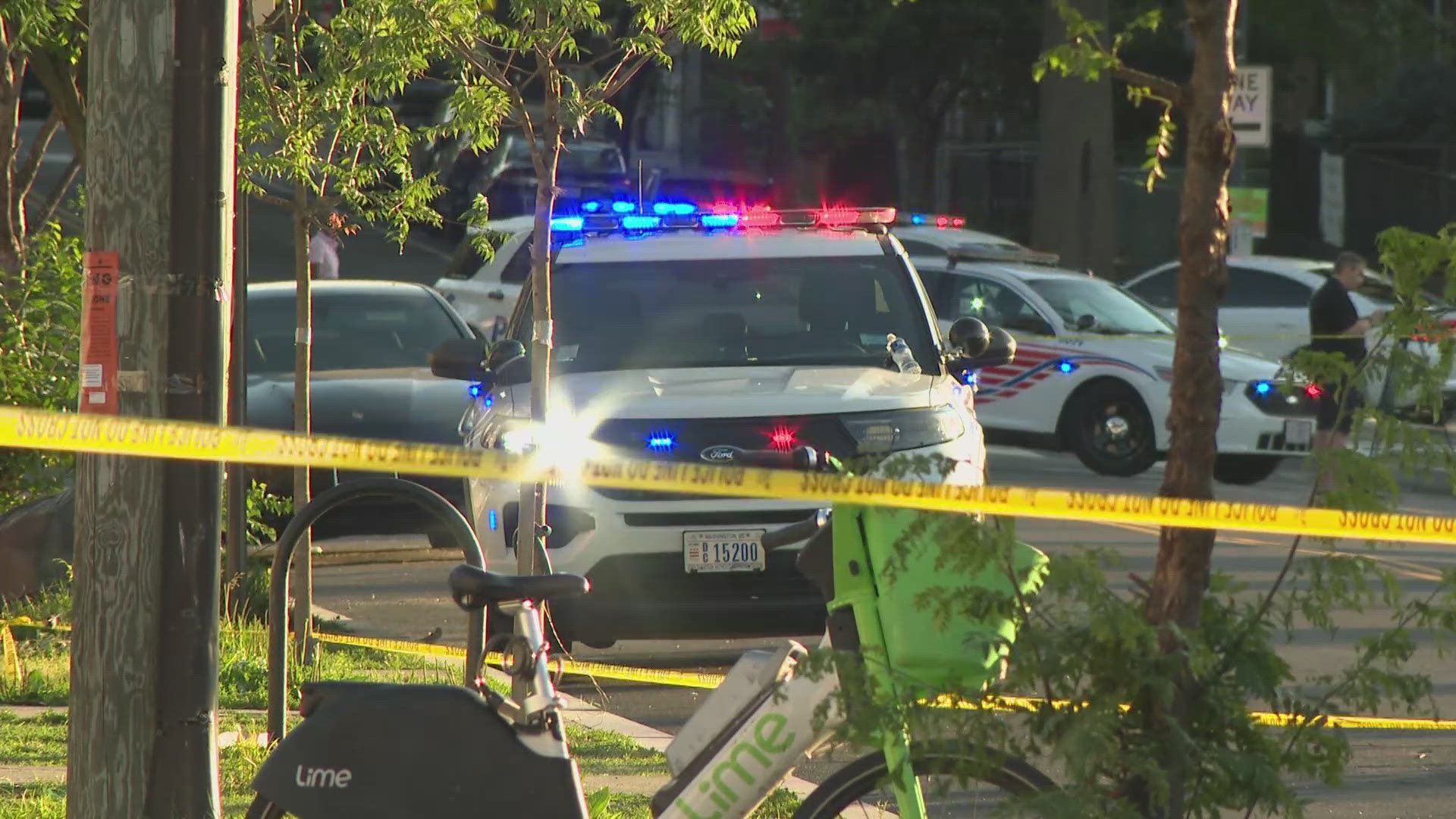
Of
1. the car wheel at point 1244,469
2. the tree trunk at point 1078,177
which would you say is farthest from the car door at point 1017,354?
the tree trunk at point 1078,177

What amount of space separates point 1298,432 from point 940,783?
11.7m

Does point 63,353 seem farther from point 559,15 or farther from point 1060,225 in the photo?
point 1060,225

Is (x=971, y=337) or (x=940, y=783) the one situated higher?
(x=971, y=337)

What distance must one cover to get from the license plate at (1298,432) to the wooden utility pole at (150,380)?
11.6 meters

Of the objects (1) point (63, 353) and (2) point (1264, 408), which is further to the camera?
(2) point (1264, 408)

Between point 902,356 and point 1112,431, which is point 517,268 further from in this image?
point 902,356

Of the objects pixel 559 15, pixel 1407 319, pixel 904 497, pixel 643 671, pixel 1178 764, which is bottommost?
pixel 643 671

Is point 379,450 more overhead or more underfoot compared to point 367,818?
more overhead

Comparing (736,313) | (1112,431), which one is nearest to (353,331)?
(736,313)

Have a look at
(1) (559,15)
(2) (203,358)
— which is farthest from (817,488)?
(1) (559,15)

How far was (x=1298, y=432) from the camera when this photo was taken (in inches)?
580

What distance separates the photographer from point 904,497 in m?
3.72

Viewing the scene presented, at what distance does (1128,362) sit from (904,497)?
473 inches

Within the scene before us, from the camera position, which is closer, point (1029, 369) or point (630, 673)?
point (630, 673)
